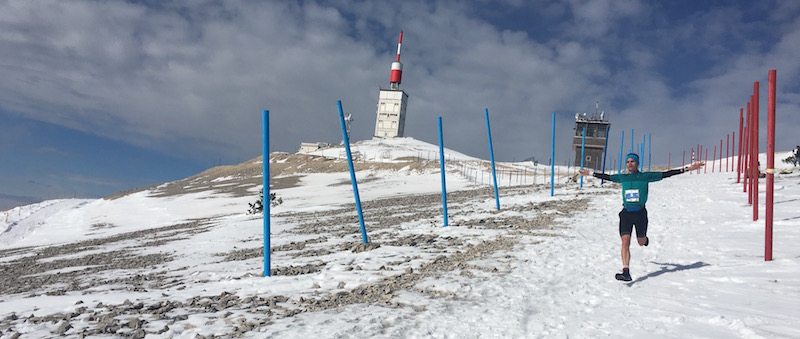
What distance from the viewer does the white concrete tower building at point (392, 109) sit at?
11488 cm

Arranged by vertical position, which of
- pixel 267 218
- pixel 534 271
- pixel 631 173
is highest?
pixel 631 173

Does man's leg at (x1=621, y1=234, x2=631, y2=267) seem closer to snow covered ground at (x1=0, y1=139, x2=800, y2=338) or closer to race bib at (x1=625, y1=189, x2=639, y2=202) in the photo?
snow covered ground at (x1=0, y1=139, x2=800, y2=338)

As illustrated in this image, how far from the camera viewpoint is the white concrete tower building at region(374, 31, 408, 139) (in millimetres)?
114875

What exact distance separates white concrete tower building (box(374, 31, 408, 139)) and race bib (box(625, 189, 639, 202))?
107 meters

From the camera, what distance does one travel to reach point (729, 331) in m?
5.11

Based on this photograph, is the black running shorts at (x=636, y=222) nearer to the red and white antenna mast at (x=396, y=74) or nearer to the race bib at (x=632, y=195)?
the race bib at (x=632, y=195)

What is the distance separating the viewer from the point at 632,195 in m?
7.57

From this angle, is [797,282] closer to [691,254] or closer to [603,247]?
[691,254]

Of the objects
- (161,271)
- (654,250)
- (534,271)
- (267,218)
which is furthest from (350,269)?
(654,250)

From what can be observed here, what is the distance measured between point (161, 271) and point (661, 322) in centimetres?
1104

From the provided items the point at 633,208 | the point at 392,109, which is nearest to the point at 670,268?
the point at 633,208

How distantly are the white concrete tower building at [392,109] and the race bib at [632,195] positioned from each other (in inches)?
4200

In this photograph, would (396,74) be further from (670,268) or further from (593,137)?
(670,268)

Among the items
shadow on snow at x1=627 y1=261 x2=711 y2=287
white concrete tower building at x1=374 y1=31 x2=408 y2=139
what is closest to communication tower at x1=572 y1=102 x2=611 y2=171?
white concrete tower building at x1=374 y1=31 x2=408 y2=139
